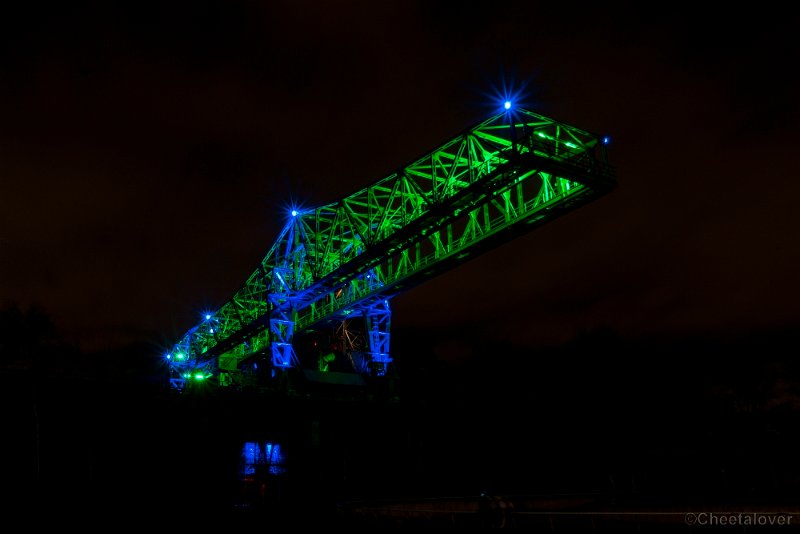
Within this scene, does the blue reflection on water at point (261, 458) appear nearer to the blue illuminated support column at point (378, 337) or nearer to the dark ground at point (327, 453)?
the dark ground at point (327, 453)

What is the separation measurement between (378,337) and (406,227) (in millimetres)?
13680

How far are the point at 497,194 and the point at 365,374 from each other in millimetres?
18777

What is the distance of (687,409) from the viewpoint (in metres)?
55.6

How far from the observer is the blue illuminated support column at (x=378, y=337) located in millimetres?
45969

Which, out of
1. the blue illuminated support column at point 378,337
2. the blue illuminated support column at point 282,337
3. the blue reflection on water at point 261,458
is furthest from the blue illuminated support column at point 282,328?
the blue reflection on water at point 261,458

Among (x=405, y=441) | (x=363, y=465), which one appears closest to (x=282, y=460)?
(x=363, y=465)

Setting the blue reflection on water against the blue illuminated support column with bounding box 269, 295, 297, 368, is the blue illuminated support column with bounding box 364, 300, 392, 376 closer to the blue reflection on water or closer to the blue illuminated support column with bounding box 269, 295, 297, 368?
the blue illuminated support column with bounding box 269, 295, 297, 368

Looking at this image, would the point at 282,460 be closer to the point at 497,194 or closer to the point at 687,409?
the point at 497,194

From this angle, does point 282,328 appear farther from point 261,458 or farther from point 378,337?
point 261,458

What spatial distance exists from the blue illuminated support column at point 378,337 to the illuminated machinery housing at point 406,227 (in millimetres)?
74

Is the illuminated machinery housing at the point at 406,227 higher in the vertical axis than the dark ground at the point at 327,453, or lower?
higher

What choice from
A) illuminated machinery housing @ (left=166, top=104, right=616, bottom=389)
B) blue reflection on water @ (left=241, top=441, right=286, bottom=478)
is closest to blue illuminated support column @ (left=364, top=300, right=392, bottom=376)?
illuminated machinery housing @ (left=166, top=104, right=616, bottom=389)

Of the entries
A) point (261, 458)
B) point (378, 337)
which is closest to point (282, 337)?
point (378, 337)

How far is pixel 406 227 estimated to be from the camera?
3475 centimetres
